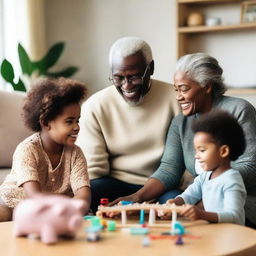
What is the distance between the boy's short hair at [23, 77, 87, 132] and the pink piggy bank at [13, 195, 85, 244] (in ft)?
2.20

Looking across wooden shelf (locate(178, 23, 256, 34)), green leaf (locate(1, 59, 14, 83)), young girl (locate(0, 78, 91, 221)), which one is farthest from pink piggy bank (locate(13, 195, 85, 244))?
wooden shelf (locate(178, 23, 256, 34))

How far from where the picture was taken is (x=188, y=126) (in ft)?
7.86

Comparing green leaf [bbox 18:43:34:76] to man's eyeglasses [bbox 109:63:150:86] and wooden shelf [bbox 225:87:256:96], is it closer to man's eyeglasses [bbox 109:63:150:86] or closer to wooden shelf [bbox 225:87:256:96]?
wooden shelf [bbox 225:87:256:96]

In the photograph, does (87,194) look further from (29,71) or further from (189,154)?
(29,71)

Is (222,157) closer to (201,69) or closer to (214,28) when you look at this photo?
(201,69)

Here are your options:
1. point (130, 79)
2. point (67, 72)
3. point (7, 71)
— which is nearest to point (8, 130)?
point (130, 79)

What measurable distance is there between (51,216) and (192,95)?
1.01m

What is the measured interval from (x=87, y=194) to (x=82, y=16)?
267 cm

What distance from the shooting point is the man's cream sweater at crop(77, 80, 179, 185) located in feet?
8.41

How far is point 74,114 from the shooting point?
2088mm

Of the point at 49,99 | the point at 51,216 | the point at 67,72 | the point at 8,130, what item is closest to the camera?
the point at 51,216

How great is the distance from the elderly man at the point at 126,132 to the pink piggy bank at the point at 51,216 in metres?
1.02

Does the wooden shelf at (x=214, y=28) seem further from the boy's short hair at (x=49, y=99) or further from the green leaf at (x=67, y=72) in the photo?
the boy's short hair at (x=49, y=99)

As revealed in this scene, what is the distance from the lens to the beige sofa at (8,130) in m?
2.76
